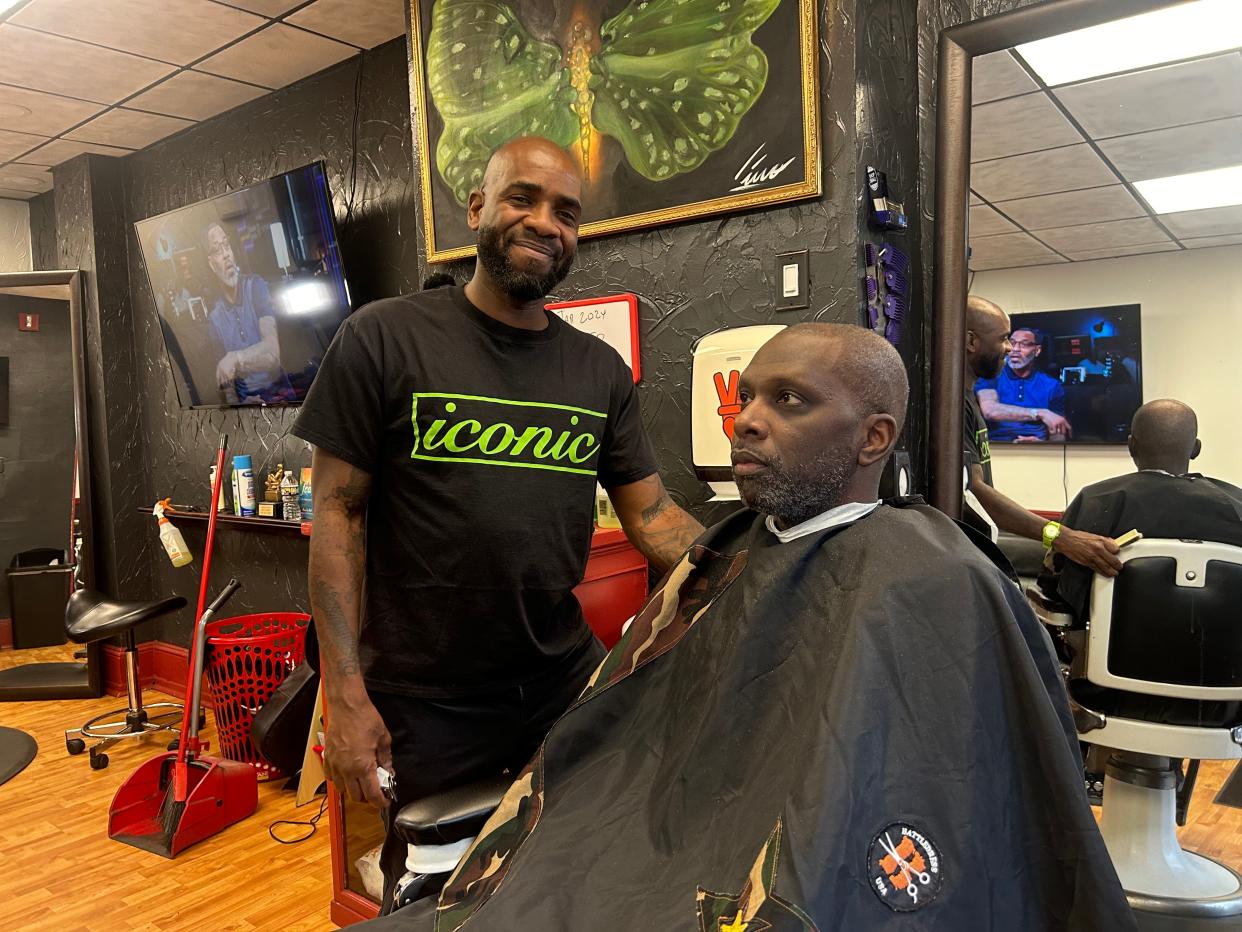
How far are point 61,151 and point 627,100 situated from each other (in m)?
3.48

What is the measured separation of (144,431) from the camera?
14.6 ft

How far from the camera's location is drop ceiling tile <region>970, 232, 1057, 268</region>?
1.74m

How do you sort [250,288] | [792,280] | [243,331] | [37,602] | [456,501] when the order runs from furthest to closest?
[37,602] < [243,331] < [250,288] < [792,280] < [456,501]

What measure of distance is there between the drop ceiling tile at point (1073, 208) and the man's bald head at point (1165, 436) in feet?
1.23

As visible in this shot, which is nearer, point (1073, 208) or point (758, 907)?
point (758, 907)

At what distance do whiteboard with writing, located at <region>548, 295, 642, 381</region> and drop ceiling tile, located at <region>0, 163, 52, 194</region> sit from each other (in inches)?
148

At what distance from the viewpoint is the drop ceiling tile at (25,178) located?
14.5 feet

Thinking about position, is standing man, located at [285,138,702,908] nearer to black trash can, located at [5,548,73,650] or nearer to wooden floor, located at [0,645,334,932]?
wooden floor, located at [0,645,334,932]

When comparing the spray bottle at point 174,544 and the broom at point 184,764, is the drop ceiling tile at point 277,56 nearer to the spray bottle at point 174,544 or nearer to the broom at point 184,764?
the spray bottle at point 174,544

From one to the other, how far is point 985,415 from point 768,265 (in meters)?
0.56

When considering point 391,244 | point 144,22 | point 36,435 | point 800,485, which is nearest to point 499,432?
point 800,485

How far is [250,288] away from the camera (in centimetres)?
350

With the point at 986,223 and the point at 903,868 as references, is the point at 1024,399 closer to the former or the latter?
the point at 986,223
